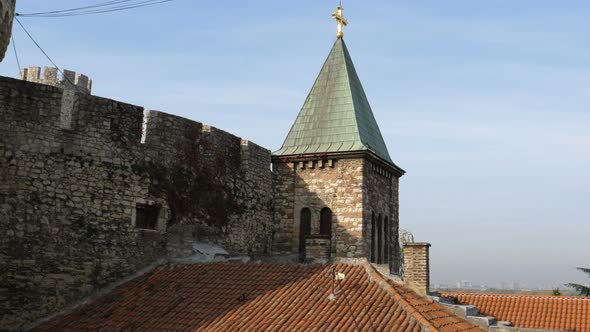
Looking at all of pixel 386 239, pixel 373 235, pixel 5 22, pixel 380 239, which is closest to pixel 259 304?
pixel 5 22

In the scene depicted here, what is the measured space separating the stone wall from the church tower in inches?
104

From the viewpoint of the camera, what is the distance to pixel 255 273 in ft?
46.1

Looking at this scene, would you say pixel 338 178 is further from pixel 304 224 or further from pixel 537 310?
pixel 537 310

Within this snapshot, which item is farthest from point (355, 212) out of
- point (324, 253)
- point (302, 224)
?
point (324, 253)

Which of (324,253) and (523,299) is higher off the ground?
(324,253)

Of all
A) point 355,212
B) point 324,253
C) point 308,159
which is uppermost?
point 308,159

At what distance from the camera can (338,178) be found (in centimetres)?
1956

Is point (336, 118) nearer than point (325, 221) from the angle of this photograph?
No

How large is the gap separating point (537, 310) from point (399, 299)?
36.1 feet

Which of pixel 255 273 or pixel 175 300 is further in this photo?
pixel 255 273

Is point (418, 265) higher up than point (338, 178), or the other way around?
point (338, 178)

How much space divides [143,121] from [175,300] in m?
5.03

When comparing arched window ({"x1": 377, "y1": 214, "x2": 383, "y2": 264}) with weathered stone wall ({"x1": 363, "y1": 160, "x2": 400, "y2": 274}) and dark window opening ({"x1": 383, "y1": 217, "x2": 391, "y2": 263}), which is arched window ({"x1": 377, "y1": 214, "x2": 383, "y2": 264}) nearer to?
weathered stone wall ({"x1": 363, "y1": 160, "x2": 400, "y2": 274})

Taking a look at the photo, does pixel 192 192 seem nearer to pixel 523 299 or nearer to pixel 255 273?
pixel 255 273
